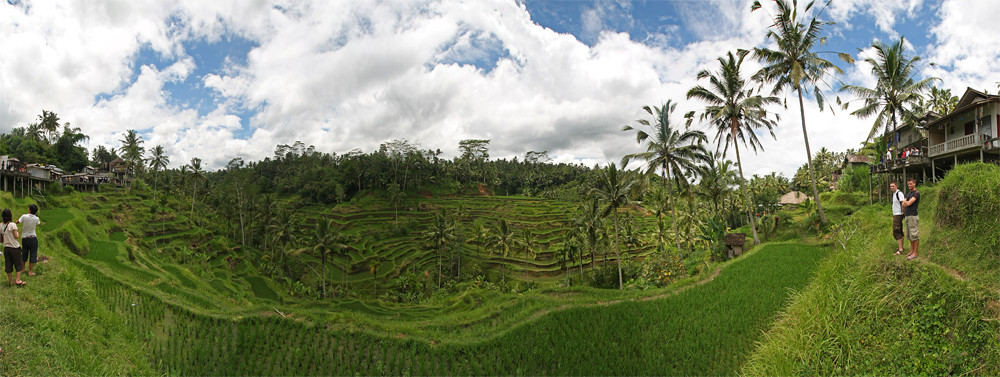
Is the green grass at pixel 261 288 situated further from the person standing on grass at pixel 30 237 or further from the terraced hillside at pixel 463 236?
the person standing on grass at pixel 30 237

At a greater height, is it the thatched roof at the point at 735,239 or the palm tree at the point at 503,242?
the thatched roof at the point at 735,239

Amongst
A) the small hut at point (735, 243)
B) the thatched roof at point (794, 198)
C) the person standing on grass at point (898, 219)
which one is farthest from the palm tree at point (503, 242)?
the thatched roof at point (794, 198)

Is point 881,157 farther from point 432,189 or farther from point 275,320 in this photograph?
point 432,189

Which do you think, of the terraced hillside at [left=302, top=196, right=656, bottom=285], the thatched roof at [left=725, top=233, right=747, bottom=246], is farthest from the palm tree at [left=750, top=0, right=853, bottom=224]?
the terraced hillside at [left=302, top=196, right=656, bottom=285]

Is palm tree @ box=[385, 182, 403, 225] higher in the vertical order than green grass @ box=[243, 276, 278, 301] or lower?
higher

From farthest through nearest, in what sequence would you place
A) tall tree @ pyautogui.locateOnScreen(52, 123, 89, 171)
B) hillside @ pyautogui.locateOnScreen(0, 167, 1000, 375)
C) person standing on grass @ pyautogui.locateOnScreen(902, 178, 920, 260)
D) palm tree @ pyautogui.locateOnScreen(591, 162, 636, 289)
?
tall tree @ pyautogui.locateOnScreen(52, 123, 89, 171) → palm tree @ pyautogui.locateOnScreen(591, 162, 636, 289) → person standing on grass @ pyautogui.locateOnScreen(902, 178, 920, 260) → hillside @ pyautogui.locateOnScreen(0, 167, 1000, 375)

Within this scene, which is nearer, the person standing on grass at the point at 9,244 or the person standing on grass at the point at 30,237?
the person standing on grass at the point at 9,244

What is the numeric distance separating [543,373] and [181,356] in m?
9.01

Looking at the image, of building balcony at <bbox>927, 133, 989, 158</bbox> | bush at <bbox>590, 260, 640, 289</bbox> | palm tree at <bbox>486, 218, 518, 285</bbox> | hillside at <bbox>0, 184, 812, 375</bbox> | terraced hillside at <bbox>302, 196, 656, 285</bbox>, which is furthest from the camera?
terraced hillside at <bbox>302, 196, 656, 285</bbox>

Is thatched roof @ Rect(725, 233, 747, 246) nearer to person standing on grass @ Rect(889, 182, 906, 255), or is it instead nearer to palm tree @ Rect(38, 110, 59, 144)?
person standing on grass @ Rect(889, 182, 906, 255)

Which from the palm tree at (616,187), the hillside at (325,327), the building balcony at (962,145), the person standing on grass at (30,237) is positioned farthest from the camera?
the palm tree at (616,187)

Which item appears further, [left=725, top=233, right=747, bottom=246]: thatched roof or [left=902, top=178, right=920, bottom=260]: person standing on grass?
[left=725, top=233, right=747, bottom=246]: thatched roof

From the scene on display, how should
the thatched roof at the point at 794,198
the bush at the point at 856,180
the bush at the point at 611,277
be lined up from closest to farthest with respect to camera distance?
the bush at the point at 611,277 → the bush at the point at 856,180 → the thatched roof at the point at 794,198

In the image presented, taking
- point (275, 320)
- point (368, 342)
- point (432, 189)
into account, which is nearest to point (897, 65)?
point (368, 342)
